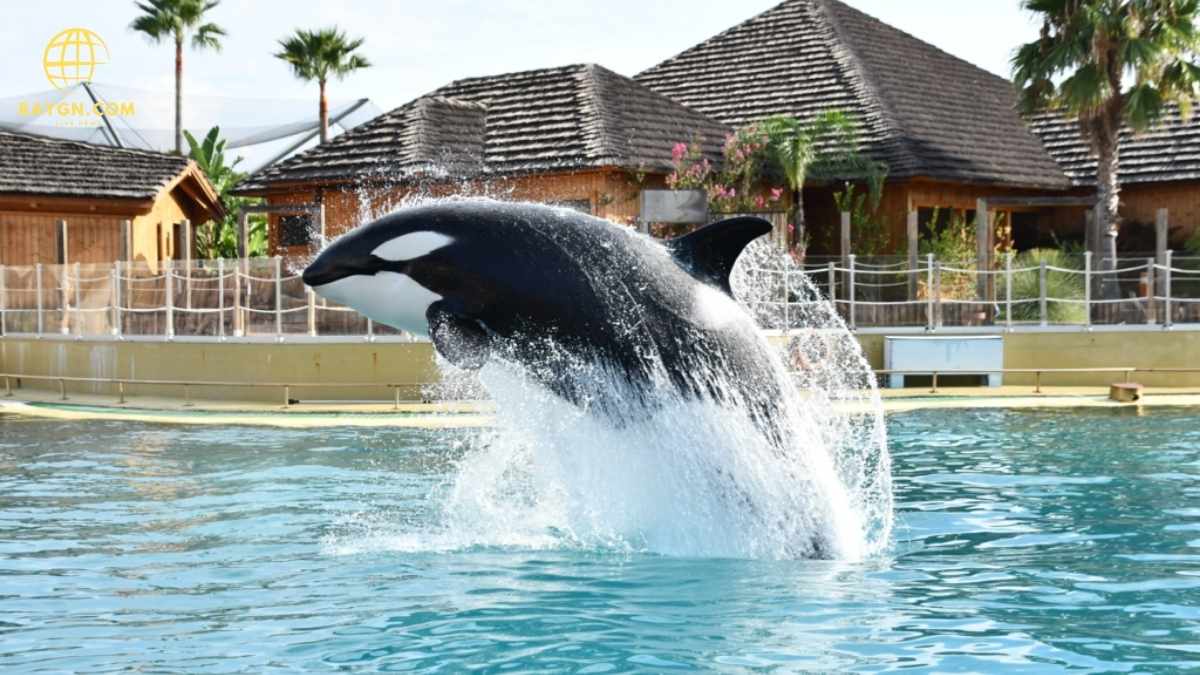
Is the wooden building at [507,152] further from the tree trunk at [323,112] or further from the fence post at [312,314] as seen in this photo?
the tree trunk at [323,112]

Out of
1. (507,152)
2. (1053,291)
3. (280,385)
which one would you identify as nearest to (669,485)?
(280,385)

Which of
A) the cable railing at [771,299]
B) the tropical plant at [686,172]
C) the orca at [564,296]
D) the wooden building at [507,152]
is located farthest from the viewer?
the wooden building at [507,152]

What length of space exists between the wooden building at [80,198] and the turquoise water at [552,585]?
17516 millimetres

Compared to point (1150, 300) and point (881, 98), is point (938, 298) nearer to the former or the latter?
point (1150, 300)

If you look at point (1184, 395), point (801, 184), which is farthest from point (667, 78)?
point (1184, 395)

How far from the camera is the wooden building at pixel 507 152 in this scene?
23172mm

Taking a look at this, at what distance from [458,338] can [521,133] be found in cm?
1838

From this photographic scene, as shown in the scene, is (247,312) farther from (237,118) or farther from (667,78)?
(237,118)

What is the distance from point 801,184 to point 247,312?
9.66 meters

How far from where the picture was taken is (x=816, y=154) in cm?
2492

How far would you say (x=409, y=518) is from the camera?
977cm

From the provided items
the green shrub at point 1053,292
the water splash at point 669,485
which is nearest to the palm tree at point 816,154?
the green shrub at point 1053,292

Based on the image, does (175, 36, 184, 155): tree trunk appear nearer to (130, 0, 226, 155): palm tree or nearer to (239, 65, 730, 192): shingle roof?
(130, 0, 226, 155): palm tree

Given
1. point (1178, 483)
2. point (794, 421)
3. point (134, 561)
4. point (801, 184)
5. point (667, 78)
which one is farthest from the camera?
point (667, 78)
